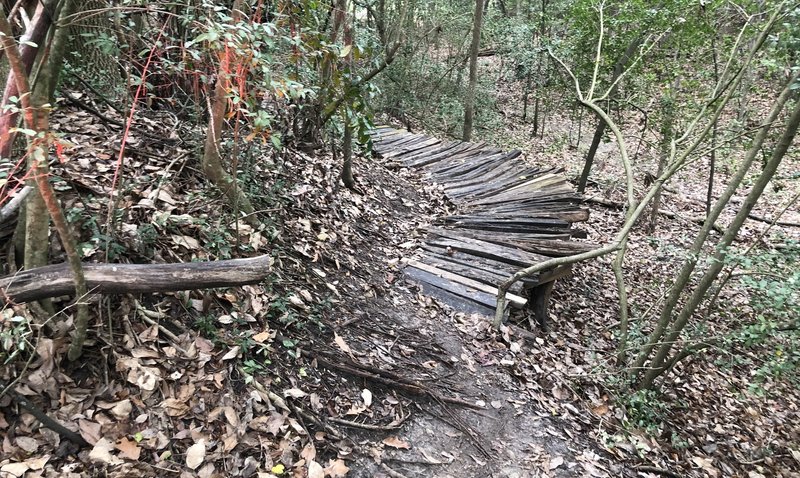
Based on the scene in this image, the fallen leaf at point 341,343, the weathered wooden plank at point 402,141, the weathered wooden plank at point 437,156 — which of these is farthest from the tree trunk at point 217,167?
the weathered wooden plank at point 402,141

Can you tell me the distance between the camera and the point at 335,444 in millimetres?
3053

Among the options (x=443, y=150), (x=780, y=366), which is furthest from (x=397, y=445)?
(x=443, y=150)

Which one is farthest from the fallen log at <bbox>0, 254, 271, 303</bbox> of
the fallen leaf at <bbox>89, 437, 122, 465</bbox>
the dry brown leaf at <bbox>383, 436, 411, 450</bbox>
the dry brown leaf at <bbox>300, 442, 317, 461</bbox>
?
the dry brown leaf at <bbox>383, 436, 411, 450</bbox>

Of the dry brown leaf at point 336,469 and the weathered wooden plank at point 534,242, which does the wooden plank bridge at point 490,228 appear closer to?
the weathered wooden plank at point 534,242

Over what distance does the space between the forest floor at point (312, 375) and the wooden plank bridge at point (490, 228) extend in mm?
363

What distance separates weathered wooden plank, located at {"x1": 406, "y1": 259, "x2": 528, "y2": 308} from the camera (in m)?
5.36

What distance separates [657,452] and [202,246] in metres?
4.53

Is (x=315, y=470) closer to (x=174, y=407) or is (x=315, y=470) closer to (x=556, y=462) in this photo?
(x=174, y=407)

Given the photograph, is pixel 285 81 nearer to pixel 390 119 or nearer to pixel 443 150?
pixel 443 150

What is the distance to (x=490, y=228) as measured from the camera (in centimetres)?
706

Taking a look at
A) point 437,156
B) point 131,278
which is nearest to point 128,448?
point 131,278

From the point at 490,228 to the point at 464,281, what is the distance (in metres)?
1.60

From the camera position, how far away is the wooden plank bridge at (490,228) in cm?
566

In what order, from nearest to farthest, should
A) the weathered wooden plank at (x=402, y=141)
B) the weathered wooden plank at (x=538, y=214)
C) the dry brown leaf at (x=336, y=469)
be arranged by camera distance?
1. the dry brown leaf at (x=336, y=469)
2. the weathered wooden plank at (x=538, y=214)
3. the weathered wooden plank at (x=402, y=141)
